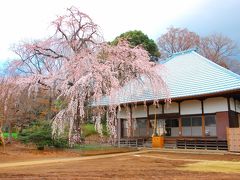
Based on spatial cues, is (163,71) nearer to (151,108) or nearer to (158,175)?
(151,108)

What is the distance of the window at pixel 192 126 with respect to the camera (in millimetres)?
21328

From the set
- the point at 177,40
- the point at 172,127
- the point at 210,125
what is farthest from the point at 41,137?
the point at 177,40

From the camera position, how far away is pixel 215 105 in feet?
67.8

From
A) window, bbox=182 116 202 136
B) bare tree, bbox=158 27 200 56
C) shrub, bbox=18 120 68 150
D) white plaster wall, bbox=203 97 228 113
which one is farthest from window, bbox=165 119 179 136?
bare tree, bbox=158 27 200 56

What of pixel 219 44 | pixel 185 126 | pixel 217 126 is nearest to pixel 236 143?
pixel 217 126

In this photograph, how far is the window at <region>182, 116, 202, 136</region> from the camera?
70.0ft

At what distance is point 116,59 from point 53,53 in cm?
397

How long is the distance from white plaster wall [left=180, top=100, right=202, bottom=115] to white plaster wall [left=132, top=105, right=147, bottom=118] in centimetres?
319

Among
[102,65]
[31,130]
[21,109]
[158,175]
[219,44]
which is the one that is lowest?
[158,175]

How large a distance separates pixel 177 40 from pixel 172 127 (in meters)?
25.7

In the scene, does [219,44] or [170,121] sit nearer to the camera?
[170,121]

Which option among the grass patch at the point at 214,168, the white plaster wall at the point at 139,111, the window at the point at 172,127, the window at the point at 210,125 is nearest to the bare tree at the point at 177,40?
the white plaster wall at the point at 139,111

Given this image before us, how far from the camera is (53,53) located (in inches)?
773

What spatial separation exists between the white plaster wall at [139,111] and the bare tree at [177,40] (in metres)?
22.4
